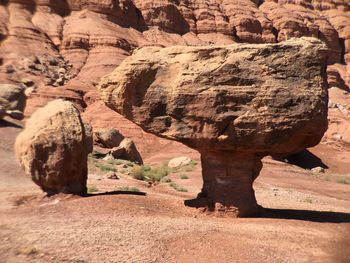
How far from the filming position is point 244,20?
65250 millimetres

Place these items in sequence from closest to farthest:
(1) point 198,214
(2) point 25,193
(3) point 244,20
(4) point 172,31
Answer: (1) point 198,214, (2) point 25,193, (4) point 172,31, (3) point 244,20

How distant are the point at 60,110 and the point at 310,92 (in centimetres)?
645


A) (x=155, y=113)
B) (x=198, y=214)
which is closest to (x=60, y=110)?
(x=155, y=113)

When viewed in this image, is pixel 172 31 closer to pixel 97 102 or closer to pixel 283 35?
pixel 283 35

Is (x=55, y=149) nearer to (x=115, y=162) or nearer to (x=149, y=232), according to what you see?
(x=149, y=232)

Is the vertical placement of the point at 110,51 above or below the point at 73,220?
above

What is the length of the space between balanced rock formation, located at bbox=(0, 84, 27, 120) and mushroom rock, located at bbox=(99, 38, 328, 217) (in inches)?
780

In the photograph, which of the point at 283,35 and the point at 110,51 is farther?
the point at 283,35

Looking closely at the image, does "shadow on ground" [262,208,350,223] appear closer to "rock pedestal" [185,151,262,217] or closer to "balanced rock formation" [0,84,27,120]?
"rock pedestal" [185,151,262,217]

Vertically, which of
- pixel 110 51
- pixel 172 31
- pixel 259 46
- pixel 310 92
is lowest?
pixel 310 92

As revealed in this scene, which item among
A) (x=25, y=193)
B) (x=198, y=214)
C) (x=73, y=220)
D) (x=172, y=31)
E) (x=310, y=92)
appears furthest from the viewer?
(x=172, y=31)

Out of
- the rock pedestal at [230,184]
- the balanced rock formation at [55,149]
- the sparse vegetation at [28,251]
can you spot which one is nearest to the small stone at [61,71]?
the balanced rock formation at [55,149]

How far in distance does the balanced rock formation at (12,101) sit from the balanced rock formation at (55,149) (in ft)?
60.1

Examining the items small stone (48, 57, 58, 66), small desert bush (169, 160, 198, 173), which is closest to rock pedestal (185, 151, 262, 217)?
small desert bush (169, 160, 198, 173)
